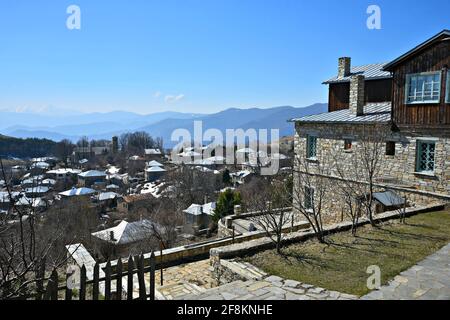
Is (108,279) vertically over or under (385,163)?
under

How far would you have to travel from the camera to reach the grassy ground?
621 centimetres

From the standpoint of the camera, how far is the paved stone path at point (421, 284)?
5191 millimetres

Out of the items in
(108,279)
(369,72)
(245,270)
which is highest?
(369,72)

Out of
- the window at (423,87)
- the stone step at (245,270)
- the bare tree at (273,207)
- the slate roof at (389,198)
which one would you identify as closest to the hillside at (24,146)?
the bare tree at (273,207)

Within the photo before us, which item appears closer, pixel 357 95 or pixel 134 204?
pixel 357 95

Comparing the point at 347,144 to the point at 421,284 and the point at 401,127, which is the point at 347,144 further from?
the point at 421,284

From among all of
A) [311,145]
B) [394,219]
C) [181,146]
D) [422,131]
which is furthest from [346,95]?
[181,146]

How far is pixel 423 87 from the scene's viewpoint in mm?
12578

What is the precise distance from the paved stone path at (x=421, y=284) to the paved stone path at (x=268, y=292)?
0.58m

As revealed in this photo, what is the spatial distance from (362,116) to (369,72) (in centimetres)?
295

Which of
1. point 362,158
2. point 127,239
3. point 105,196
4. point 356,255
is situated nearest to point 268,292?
point 356,255

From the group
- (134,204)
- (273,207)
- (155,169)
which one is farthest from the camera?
(155,169)

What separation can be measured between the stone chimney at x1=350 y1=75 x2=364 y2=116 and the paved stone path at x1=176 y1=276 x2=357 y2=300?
11.1m
